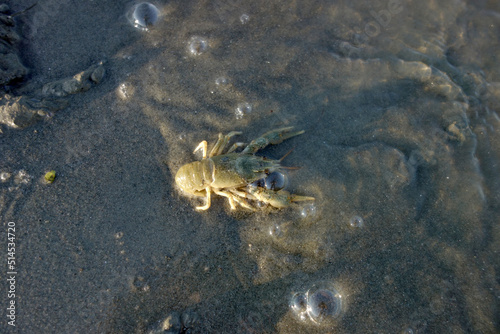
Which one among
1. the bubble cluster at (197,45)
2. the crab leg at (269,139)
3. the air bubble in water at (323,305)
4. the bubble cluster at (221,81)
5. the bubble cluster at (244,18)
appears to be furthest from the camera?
the bubble cluster at (244,18)

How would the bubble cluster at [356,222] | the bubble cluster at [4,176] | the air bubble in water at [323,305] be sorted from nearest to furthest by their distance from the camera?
the air bubble in water at [323,305] < the bubble cluster at [4,176] < the bubble cluster at [356,222]

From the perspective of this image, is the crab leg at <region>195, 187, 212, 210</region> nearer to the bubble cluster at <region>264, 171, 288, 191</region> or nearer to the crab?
the crab

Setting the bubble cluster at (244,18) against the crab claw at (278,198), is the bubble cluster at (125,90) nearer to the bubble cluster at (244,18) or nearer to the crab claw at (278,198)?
the bubble cluster at (244,18)

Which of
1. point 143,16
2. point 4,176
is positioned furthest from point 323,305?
point 143,16

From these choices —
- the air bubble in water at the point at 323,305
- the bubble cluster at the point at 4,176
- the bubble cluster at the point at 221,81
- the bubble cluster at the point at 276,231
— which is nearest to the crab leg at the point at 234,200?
the bubble cluster at the point at 276,231

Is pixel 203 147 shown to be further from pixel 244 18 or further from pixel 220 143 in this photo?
pixel 244 18

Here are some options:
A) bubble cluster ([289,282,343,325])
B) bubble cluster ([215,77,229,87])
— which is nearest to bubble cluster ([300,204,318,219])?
bubble cluster ([289,282,343,325])

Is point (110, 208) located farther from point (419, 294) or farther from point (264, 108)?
point (419, 294)

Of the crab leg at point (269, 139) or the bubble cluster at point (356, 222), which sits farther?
the crab leg at point (269, 139)
